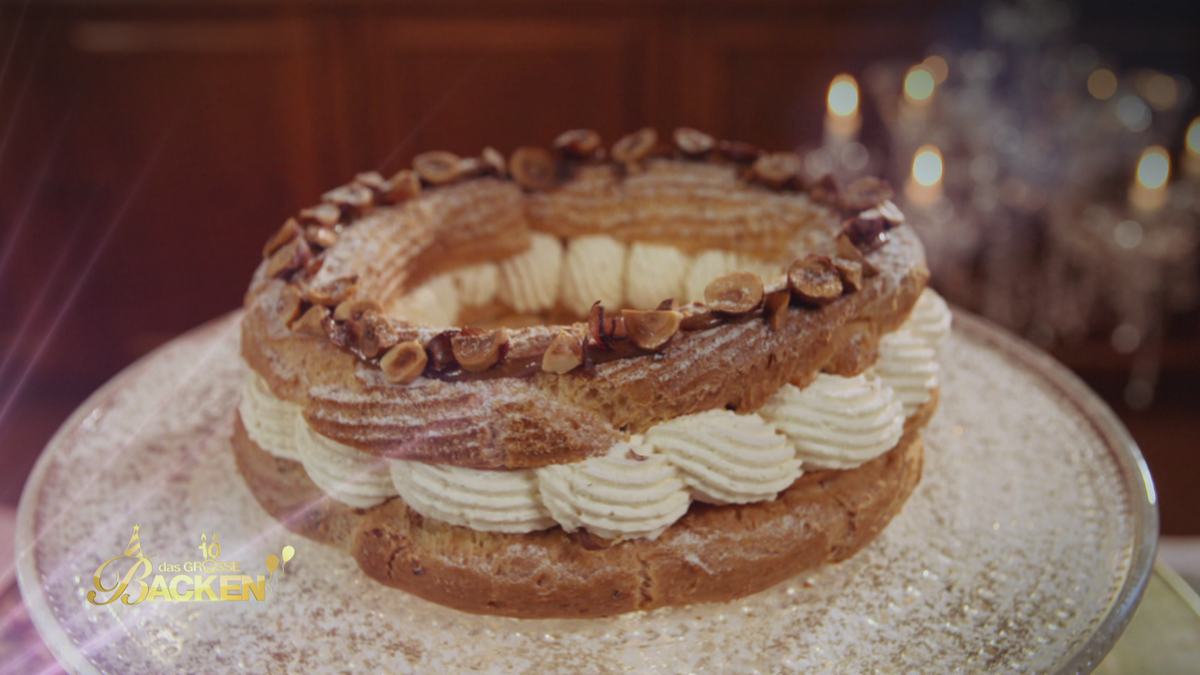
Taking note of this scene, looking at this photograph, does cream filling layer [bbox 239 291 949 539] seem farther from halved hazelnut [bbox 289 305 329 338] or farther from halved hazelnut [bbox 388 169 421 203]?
halved hazelnut [bbox 388 169 421 203]

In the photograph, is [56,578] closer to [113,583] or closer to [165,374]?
[113,583]

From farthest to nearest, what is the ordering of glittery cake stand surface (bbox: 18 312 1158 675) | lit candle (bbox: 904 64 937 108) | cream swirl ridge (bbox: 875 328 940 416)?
lit candle (bbox: 904 64 937 108) < cream swirl ridge (bbox: 875 328 940 416) < glittery cake stand surface (bbox: 18 312 1158 675)

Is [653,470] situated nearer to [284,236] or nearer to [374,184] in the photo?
[284,236]

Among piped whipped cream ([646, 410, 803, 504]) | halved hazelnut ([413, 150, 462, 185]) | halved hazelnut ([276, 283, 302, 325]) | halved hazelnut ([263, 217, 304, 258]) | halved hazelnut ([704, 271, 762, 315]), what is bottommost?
piped whipped cream ([646, 410, 803, 504])

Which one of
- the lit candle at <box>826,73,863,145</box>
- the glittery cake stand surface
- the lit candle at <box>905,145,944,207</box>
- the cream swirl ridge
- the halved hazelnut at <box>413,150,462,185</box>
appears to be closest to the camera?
the glittery cake stand surface

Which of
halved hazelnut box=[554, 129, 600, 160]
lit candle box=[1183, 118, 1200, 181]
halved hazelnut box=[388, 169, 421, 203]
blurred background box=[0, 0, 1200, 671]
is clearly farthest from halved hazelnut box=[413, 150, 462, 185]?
lit candle box=[1183, 118, 1200, 181]

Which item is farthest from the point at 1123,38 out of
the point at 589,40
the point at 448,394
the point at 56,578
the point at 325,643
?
the point at 56,578

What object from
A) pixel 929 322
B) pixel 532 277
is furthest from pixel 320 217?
pixel 929 322
